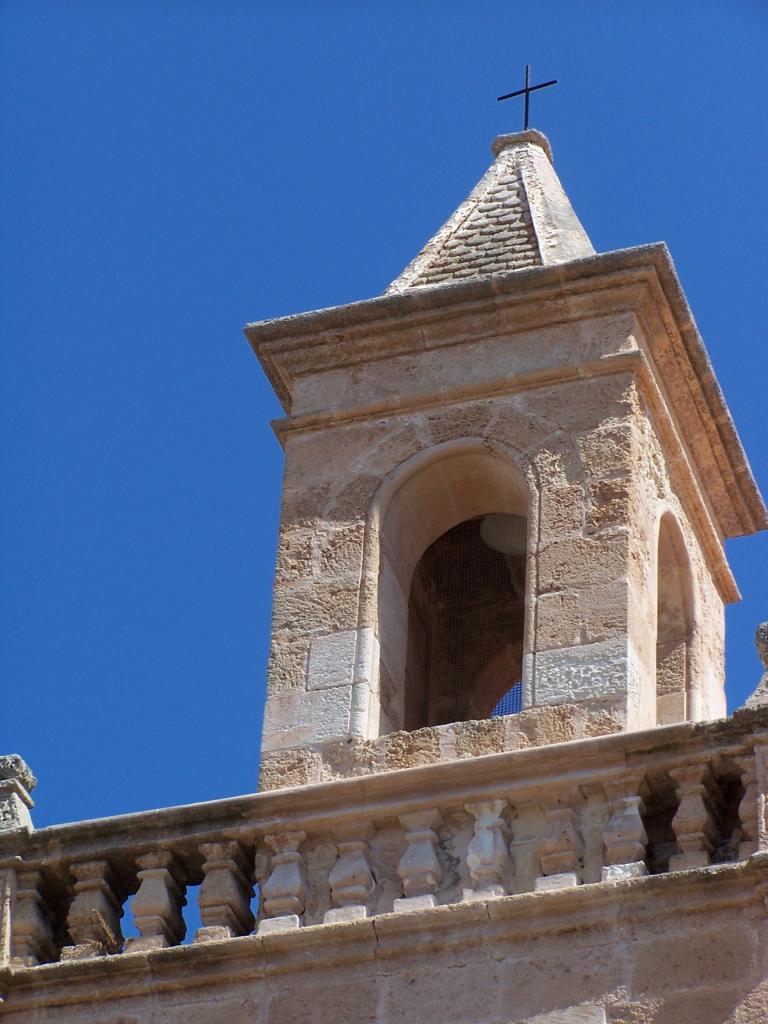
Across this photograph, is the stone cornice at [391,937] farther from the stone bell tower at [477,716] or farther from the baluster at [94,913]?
the baluster at [94,913]

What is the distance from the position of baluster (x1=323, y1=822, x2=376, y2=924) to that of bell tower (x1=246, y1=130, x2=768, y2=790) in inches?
21.7

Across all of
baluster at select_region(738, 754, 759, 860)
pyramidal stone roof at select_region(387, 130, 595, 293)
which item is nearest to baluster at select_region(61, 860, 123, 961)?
baluster at select_region(738, 754, 759, 860)

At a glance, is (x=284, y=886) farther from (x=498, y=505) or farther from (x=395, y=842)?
(x=498, y=505)

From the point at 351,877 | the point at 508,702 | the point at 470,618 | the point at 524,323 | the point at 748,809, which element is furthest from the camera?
the point at 470,618

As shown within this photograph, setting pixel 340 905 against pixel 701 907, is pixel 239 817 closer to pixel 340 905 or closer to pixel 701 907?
pixel 340 905

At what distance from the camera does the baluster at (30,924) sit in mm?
10383

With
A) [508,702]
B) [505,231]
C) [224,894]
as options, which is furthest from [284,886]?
[505,231]

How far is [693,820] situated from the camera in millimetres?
9742

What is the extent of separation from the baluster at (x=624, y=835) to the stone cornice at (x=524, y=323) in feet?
8.22

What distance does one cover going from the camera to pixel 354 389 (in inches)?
484

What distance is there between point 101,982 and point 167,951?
0.92 feet

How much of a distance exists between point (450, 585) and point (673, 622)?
3.62 feet

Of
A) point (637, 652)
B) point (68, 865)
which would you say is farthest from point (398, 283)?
point (68, 865)

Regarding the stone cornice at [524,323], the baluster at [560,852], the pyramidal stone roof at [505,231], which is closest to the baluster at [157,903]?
Answer: the baluster at [560,852]
